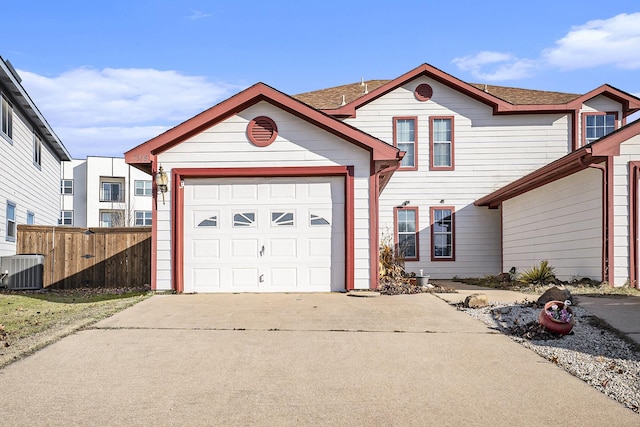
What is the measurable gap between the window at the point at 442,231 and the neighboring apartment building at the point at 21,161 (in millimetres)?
13062

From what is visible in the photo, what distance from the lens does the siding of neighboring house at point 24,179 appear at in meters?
19.5

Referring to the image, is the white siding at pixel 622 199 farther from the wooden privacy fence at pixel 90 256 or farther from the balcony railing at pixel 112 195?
the balcony railing at pixel 112 195

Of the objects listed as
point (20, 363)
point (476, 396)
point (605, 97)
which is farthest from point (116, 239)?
point (605, 97)

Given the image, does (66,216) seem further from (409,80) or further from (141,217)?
(409,80)

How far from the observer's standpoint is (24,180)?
72.9ft

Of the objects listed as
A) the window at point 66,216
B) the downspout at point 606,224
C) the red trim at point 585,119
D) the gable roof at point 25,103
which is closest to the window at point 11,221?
the gable roof at point 25,103

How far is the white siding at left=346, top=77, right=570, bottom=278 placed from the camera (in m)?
21.5

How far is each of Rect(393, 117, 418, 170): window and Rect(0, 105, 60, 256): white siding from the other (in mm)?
11913

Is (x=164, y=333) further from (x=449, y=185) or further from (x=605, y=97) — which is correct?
(x=605, y=97)

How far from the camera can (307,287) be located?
13906mm

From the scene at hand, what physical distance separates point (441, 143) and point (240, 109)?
933cm

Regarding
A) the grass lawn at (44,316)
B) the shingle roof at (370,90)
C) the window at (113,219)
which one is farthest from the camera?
the window at (113,219)

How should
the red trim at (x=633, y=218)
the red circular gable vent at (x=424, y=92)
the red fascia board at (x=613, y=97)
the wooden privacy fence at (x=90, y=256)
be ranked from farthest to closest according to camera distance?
the red circular gable vent at (x=424, y=92)
the red fascia board at (x=613, y=97)
the wooden privacy fence at (x=90, y=256)
the red trim at (x=633, y=218)

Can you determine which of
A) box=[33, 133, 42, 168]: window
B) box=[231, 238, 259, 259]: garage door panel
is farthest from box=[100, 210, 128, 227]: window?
box=[231, 238, 259, 259]: garage door panel
